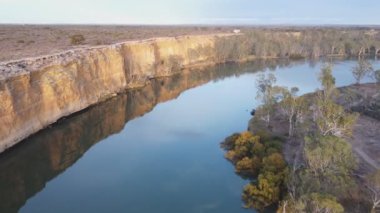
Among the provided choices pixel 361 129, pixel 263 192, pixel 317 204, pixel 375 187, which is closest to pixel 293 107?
pixel 361 129

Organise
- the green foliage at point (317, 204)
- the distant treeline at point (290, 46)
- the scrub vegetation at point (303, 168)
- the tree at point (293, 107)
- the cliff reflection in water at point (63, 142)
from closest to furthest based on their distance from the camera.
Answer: the green foliage at point (317, 204) < the scrub vegetation at point (303, 168) < the cliff reflection in water at point (63, 142) < the tree at point (293, 107) < the distant treeline at point (290, 46)

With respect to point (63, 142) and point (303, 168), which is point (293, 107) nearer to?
point (303, 168)

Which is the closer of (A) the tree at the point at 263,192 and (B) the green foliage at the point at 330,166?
(B) the green foliage at the point at 330,166

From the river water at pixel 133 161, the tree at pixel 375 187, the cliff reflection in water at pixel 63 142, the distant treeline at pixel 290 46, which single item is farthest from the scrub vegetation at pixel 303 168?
the distant treeline at pixel 290 46

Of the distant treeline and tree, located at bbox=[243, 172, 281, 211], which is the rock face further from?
the distant treeline

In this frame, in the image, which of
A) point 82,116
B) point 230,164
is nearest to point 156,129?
point 82,116

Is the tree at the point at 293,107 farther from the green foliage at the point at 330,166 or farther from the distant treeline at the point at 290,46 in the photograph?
the distant treeline at the point at 290,46

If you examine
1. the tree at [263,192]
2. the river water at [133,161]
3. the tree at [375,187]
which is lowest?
the river water at [133,161]
